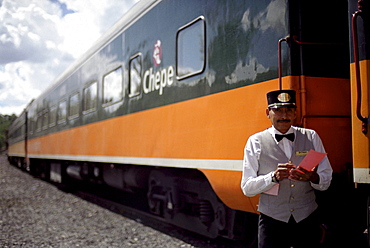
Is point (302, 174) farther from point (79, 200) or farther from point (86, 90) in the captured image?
point (79, 200)

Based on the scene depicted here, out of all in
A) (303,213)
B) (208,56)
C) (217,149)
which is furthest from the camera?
(208,56)

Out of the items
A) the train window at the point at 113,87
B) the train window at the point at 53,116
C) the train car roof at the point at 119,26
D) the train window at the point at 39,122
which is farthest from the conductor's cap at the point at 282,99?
the train window at the point at 39,122

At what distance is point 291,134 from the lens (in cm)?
253

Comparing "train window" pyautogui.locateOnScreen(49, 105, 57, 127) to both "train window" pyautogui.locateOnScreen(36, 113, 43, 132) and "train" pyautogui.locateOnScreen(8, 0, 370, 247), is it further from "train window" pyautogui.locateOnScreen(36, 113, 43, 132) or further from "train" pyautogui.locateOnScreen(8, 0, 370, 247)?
"train" pyautogui.locateOnScreen(8, 0, 370, 247)

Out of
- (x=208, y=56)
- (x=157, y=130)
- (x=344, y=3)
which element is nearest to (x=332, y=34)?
(x=344, y=3)

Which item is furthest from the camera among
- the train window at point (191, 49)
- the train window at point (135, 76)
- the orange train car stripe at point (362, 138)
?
the train window at point (135, 76)

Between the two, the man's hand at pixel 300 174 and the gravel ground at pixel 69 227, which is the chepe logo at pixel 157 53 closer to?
the gravel ground at pixel 69 227

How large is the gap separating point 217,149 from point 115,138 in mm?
2948

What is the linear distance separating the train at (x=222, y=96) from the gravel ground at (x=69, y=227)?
1.72ft

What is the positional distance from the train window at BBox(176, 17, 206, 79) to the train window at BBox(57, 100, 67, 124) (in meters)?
6.17

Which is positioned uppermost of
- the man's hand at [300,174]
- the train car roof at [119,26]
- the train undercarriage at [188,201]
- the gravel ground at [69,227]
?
the train car roof at [119,26]

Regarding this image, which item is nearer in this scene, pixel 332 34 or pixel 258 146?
pixel 258 146

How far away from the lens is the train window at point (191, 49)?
4.43 metres

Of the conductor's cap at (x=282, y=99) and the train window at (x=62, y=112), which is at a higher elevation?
the train window at (x=62, y=112)
